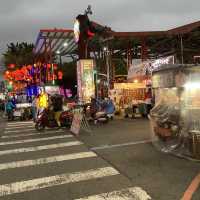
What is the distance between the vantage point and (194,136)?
968 centimetres

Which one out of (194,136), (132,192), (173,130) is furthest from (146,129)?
(132,192)

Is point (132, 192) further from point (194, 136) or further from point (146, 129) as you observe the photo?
point (146, 129)

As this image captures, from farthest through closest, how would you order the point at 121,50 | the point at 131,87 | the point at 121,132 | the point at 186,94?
the point at 121,50 < the point at 131,87 < the point at 121,132 < the point at 186,94

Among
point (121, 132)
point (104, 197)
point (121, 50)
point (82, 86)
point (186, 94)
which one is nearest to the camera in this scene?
point (104, 197)

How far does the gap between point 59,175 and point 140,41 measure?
2603cm

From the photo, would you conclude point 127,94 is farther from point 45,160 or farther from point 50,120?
point 45,160

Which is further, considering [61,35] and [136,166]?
[61,35]

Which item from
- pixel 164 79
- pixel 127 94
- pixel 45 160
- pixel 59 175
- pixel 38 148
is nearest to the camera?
pixel 59 175

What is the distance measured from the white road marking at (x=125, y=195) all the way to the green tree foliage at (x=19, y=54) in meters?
57.1

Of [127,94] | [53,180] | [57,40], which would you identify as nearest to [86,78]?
[127,94]

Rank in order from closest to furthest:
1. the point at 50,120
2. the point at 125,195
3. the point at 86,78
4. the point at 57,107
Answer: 1. the point at 125,195
2. the point at 50,120
3. the point at 57,107
4. the point at 86,78

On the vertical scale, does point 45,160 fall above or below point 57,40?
below

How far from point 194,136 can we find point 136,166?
167 centimetres

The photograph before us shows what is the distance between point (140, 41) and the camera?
33625 mm
